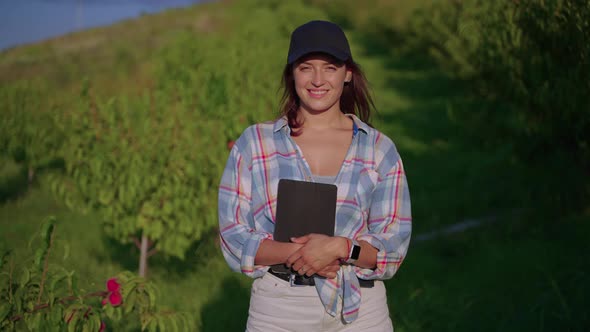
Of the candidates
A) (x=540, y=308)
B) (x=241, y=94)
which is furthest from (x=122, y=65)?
(x=540, y=308)

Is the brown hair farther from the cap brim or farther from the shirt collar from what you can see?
the cap brim

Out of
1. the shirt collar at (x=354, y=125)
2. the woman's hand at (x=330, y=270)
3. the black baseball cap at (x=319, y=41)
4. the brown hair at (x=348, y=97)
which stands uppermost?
the black baseball cap at (x=319, y=41)

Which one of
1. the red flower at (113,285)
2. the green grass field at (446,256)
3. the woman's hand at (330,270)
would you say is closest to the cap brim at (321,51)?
the green grass field at (446,256)

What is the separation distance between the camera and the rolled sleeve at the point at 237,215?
231 centimetres

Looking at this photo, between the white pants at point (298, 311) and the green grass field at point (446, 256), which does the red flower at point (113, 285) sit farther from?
the white pants at point (298, 311)

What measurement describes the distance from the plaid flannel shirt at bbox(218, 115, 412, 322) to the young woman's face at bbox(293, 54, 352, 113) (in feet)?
0.48

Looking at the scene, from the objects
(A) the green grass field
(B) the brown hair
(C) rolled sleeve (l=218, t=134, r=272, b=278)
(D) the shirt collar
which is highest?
(B) the brown hair

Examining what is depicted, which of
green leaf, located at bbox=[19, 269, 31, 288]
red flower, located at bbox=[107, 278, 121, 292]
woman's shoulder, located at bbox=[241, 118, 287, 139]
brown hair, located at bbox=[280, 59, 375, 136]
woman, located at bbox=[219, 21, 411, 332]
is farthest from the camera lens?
red flower, located at bbox=[107, 278, 121, 292]

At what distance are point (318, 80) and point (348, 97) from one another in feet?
0.97

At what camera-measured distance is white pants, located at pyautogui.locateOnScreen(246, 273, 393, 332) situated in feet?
7.64

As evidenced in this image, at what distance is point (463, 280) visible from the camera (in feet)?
22.7

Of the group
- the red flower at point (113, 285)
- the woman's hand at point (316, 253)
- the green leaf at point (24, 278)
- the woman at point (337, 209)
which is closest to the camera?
the woman's hand at point (316, 253)

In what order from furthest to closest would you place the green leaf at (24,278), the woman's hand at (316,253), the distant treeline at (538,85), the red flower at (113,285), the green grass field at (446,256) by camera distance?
the green grass field at (446,256), the distant treeline at (538,85), the red flower at (113,285), the green leaf at (24,278), the woman's hand at (316,253)

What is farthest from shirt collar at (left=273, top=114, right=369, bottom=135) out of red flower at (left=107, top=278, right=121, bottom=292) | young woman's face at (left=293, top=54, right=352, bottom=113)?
red flower at (left=107, top=278, right=121, bottom=292)
